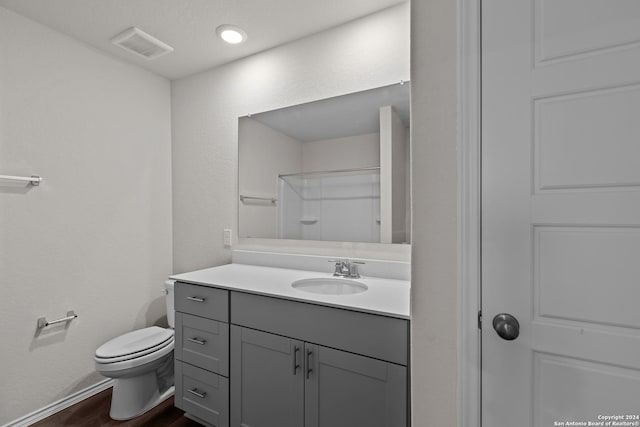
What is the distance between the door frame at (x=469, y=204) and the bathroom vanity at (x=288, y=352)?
0.22 m

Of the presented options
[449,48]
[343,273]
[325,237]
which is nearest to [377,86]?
[449,48]

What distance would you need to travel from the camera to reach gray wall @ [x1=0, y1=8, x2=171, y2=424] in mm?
1644

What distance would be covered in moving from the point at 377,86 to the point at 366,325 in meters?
1.30

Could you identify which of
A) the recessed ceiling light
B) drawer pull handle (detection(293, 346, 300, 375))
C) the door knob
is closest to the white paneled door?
the door knob

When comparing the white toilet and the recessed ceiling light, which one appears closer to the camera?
the white toilet

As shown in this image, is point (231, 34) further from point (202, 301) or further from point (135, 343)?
point (135, 343)

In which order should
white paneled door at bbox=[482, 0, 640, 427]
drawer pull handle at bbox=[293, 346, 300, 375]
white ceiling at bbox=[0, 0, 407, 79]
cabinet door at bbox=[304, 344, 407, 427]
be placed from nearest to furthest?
1. white paneled door at bbox=[482, 0, 640, 427]
2. cabinet door at bbox=[304, 344, 407, 427]
3. drawer pull handle at bbox=[293, 346, 300, 375]
4. white ceiling at bbox=[0, 0, 407, 79]

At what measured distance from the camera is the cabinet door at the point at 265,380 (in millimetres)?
1297

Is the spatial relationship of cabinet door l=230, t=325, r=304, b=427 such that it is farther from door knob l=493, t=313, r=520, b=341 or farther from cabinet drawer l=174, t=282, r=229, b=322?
door knob l=493, t=313, r=520, b=341

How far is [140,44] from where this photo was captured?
1.95m

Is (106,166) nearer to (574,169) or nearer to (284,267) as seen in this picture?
(284,267)

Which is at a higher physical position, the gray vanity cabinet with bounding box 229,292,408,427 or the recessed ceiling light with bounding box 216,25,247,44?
the recessed ceiling light with bounding box 216,25,247,44

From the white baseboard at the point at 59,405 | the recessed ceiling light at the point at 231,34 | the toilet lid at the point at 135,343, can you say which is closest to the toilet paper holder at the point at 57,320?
the toilet lid at the point at 135,343

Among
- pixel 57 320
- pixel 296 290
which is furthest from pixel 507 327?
pixel 57 320
